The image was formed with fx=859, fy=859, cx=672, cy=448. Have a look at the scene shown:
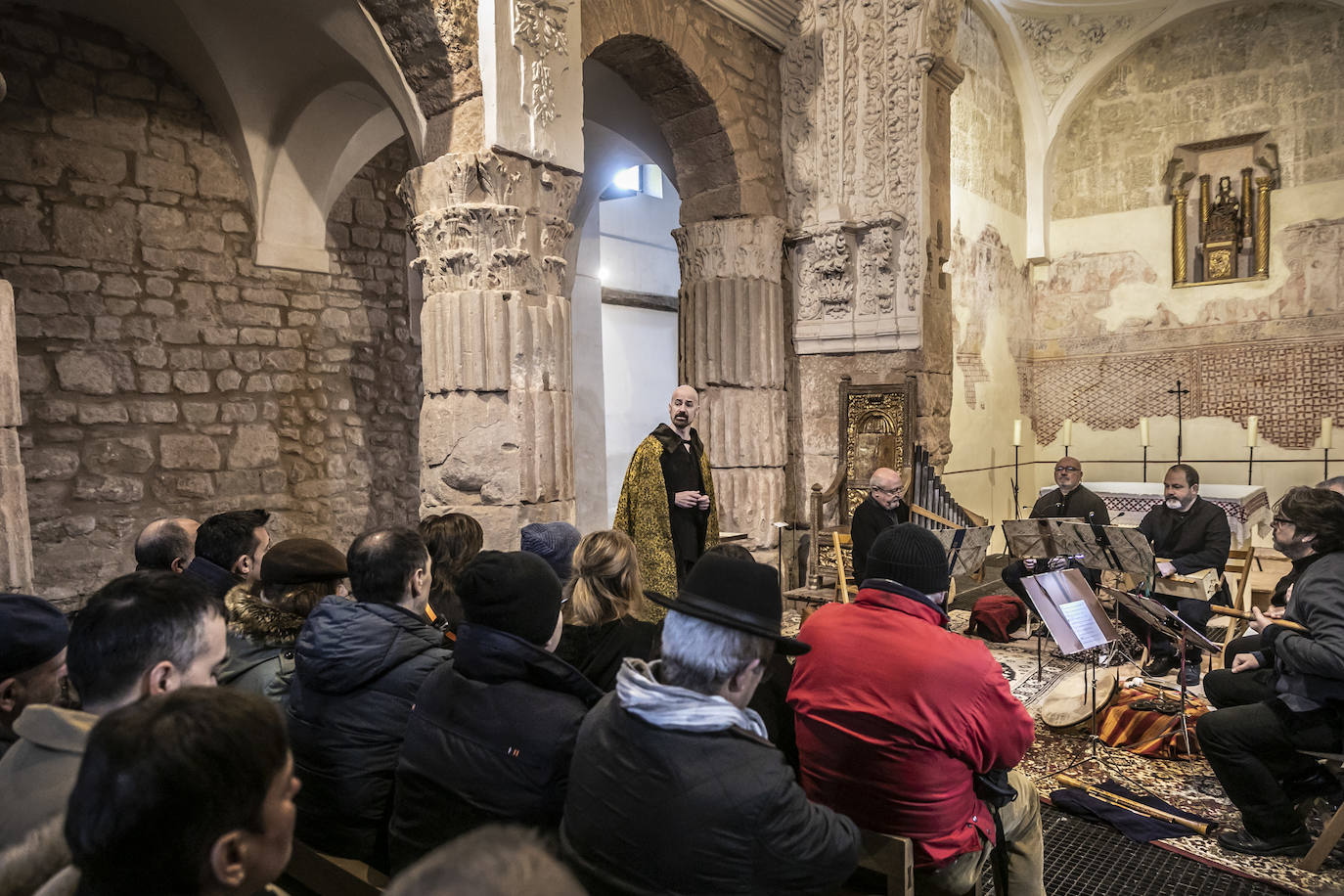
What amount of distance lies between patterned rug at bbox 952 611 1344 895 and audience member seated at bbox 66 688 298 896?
303 centimetres

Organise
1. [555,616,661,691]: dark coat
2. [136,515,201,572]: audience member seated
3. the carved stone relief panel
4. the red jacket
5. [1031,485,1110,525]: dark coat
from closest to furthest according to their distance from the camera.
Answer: the red jacket
[555,616,661,691]: dark coat
[136,515,201,572]: audience member seated
the carved stone relief panel
[1031,485,1110,525]: dark coat

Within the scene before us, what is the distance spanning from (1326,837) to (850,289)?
494 centimetres

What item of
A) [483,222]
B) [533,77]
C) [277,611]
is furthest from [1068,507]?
[277,611]

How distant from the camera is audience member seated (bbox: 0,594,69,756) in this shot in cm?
183

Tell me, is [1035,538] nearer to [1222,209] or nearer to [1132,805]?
[1132,805]

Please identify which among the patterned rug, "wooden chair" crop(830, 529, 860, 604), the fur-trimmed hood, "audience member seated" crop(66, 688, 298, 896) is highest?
"audience member seated" crop(66, 688, 298, 896)

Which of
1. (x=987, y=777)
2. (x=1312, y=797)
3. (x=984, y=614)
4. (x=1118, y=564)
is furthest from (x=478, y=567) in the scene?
(x=984, y=614)

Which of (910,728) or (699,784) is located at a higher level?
(699,784)

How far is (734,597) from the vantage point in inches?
64.0

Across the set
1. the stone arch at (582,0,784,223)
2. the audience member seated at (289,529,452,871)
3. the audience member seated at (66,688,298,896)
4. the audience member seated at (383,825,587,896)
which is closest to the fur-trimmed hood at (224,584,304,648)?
the audience member seated at (289,529,452,871)

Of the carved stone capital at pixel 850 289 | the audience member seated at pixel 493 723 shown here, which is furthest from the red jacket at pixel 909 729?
the carved stone capital at pixel 850 289

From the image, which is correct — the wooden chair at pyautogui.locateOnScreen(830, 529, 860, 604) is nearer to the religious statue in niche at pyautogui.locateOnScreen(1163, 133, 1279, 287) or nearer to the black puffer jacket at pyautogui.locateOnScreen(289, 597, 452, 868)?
the black puffer jacket at pyautogui.locateOnScreen(289, 597, 452, 868)

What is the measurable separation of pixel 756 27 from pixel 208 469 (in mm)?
5468

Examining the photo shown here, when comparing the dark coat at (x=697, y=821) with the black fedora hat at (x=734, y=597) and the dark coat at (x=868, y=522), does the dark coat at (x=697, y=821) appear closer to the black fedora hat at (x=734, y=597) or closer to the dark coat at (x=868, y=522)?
the black fedora hat at (x=734, y=597)
